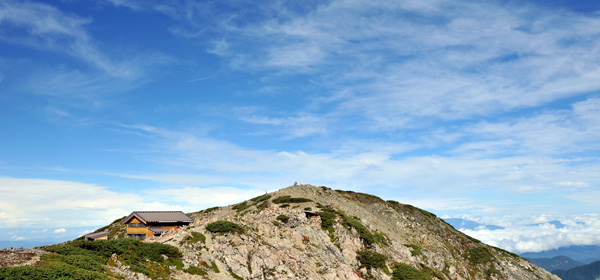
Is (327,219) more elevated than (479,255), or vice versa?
(327,219)

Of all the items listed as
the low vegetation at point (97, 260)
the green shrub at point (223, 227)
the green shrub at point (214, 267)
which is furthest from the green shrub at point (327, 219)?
the low vegetation at point (97, 260)

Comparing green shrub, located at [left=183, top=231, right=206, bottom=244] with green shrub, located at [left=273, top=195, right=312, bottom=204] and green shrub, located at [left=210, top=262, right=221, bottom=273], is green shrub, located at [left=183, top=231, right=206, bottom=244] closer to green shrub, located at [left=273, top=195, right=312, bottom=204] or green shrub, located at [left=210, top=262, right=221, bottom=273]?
green shrub, located at [left=210, top=262, right=221, bottom=273]

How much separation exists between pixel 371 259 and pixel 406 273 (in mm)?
6818

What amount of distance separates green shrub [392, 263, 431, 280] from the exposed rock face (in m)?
1.18

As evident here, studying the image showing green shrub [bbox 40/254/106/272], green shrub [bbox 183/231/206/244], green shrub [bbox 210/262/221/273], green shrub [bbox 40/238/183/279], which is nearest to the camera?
green shrub [bbox 40/254/106/272]

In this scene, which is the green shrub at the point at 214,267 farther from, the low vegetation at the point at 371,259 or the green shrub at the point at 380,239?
the green shrub at the point at 380,239

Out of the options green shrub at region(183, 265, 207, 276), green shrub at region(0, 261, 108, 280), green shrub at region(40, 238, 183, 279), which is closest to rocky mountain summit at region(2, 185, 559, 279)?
green shrub at region(183, 265, 207, 276)

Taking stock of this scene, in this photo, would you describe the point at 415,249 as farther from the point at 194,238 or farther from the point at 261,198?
the point at 194,238

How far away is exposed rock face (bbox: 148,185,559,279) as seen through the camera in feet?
149

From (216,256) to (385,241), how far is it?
41622 millimetres

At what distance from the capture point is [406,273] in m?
61.1

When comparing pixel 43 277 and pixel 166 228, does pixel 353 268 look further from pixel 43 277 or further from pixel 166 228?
pixel 43 277

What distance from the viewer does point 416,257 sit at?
74.4 metres

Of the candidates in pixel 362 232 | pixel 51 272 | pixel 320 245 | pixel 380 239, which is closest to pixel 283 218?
pixel 320 245
